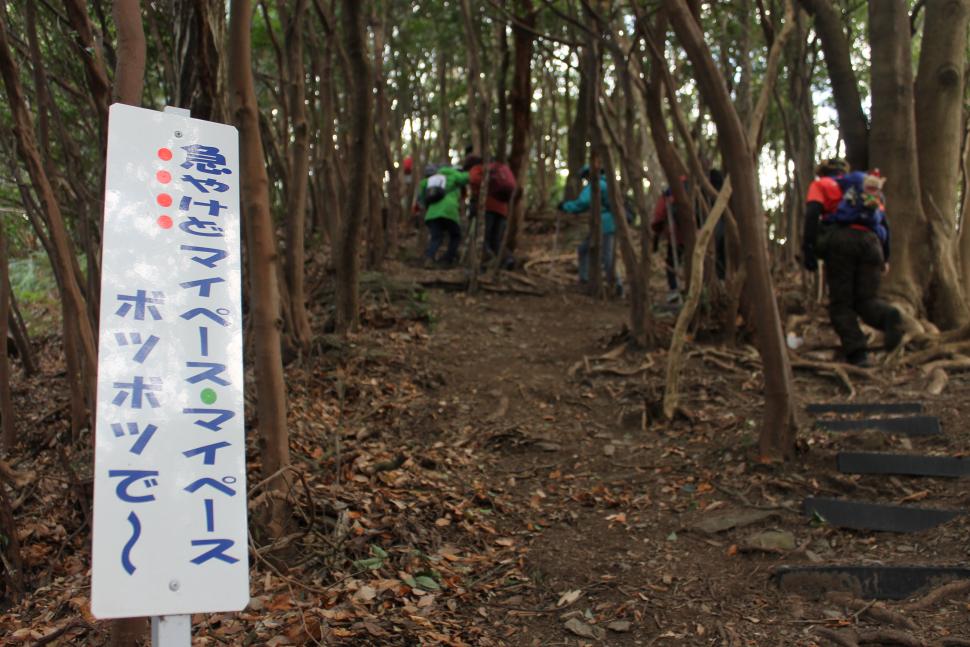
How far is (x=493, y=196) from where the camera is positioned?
1221cm

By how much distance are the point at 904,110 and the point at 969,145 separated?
2.17m

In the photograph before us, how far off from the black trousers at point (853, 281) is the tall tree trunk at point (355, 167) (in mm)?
4414

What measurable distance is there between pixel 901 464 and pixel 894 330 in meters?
2.88

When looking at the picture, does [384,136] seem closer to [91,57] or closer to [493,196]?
[493,196]

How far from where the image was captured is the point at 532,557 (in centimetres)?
513

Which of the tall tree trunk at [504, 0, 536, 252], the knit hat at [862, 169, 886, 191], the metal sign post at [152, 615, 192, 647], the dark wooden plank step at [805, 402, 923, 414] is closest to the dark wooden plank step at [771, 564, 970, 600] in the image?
the dark wooden plank step at [805, 402, 923, 414]

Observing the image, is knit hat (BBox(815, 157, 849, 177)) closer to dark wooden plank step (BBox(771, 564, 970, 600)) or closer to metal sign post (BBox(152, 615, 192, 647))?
dark wooden plank step (BBox(771, 564, 970, 600))

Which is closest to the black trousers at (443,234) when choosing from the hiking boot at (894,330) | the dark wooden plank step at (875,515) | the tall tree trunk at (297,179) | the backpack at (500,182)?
the backpack at (500,182)

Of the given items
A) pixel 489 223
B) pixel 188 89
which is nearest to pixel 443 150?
pixel 489 223

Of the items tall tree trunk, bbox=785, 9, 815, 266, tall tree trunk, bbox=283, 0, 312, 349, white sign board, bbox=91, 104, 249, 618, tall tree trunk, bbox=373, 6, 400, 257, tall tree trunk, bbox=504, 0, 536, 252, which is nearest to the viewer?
white sign board, bbox=91, 104, 249, 618

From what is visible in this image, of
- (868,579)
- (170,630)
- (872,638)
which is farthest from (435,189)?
(170,630)

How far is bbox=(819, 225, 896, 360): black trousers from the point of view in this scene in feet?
25.5

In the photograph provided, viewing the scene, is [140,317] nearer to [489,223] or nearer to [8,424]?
[8,424]

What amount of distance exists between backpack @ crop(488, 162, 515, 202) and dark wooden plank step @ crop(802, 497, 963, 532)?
7.69 meters
